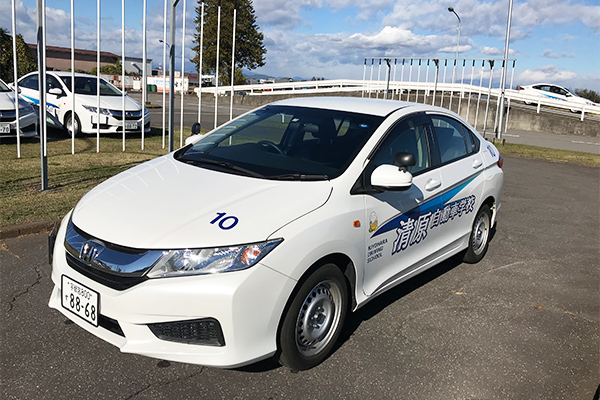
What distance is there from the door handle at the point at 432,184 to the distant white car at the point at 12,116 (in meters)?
9.33

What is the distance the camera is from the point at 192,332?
280 cm

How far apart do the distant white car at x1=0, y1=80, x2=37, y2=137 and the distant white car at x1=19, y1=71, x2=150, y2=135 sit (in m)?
1.22

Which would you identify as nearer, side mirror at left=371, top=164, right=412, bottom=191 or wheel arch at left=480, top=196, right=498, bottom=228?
side mirror at left=371, top=164, right=412, bottom=191

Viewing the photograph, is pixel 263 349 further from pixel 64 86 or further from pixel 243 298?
pixel 64 86

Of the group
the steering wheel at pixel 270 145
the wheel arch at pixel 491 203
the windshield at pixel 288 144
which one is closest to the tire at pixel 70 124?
the windshield at pixel 288 144

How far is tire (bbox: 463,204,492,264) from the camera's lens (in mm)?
5309

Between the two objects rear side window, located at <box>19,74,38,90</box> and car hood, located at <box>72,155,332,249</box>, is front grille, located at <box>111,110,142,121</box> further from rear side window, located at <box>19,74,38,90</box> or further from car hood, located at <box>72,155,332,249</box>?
car hood, located at <box>72,155,332,249</box>

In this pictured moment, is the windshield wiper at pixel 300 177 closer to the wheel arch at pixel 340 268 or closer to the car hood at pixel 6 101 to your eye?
the wheel arch at pixel 340 268

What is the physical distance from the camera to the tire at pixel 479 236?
17.4 ft

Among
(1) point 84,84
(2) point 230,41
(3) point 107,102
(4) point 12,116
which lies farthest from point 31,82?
(2) point 230,41

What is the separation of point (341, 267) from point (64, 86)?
11.5 m

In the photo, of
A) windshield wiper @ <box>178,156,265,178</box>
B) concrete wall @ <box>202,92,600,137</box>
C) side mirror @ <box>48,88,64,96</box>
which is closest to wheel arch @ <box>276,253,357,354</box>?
windshield wiper @ <box>178,156,265,178</box>

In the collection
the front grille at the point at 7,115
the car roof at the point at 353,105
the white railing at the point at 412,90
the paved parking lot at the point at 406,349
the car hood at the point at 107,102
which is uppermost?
the white railing at the point at 412,90

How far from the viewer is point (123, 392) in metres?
2.96
